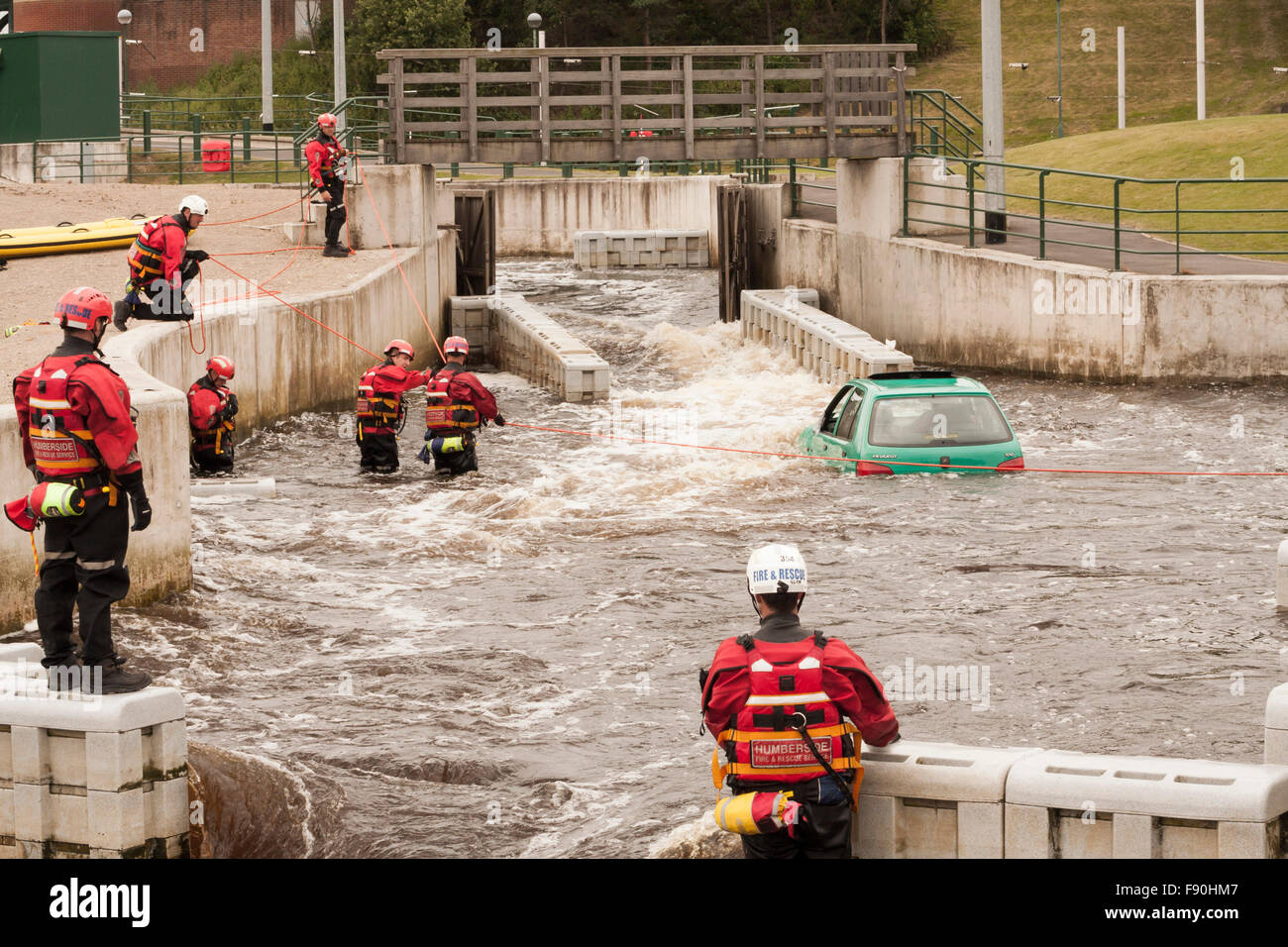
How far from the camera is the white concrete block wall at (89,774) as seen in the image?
816 cm

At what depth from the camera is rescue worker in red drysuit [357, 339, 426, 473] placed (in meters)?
18.5

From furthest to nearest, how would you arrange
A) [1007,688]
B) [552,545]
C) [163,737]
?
1. [552,545]
2. [1007,688]
3. [163,737]

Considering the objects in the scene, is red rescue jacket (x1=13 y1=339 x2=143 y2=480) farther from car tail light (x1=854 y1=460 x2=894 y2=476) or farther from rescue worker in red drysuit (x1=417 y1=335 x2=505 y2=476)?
car tail light (x1=854 y1=460 x2=894 y2=476)

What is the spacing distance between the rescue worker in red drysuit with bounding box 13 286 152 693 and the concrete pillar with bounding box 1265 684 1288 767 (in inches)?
203

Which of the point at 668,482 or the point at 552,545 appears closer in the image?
the point at 552,545

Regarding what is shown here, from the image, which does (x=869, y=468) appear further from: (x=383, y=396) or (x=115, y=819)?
(x=115, y=819)

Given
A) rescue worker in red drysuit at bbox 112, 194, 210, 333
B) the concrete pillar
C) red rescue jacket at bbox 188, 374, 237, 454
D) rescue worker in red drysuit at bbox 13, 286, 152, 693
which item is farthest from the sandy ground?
the concrete pillar

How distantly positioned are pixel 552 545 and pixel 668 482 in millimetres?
2879

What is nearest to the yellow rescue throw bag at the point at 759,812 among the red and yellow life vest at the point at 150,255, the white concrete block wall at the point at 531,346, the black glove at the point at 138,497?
the black glove at the point at 138,497

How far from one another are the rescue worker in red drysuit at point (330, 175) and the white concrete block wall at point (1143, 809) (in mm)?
21306

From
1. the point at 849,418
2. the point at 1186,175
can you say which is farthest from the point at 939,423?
the point at 1186,175
